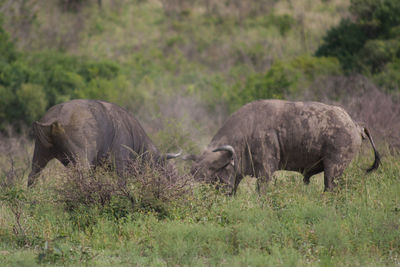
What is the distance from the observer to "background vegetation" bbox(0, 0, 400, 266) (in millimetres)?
6238

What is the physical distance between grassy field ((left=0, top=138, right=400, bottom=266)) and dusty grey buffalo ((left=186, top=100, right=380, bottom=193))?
75 cm

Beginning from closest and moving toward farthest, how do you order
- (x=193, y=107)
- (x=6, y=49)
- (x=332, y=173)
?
1. (x=332, y=173)
2. (x=193, y=107)
3. (x=6, y=49)

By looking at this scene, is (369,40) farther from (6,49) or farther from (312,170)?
(6,49)

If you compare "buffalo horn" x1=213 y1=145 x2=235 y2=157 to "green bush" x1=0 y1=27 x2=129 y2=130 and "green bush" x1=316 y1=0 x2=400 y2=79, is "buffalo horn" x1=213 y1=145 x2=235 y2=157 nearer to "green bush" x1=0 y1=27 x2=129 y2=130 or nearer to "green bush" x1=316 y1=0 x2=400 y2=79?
"green bush" x1=0 y1=27 x2=129 y2=130

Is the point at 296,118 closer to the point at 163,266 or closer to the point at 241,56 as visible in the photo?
the point at 163,266

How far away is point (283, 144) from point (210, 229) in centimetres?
293

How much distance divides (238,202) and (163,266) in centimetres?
208

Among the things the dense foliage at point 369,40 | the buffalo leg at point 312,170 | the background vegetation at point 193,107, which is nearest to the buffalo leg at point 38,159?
the background vegetation at point 193,107

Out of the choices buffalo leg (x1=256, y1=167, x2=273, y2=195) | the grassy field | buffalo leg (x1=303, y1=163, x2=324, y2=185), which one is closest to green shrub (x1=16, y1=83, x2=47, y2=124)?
the grassy field

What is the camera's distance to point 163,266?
5.68 m

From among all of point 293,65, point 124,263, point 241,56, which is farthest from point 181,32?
point 124,263

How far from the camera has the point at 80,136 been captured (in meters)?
8.38

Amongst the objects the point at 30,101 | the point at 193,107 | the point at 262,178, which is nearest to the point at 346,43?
the point at 193,107

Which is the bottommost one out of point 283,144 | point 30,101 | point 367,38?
point 30,101
